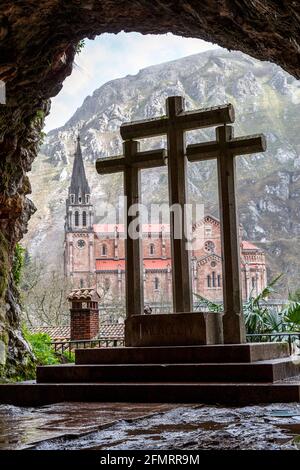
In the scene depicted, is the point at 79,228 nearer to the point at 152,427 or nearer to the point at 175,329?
the point at 175,329

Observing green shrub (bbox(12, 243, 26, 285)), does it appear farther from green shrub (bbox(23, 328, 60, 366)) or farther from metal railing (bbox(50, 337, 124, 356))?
metal railing (bbox(50, 337, 124, 356))

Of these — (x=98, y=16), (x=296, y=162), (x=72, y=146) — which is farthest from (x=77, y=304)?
(x=72, y=146)

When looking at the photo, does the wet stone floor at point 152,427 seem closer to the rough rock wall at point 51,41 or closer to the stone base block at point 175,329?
the stone base block at point 175,329

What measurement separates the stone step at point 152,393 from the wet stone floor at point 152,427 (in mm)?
275

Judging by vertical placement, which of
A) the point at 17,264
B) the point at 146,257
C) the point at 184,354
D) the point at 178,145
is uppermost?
the point at 146,257

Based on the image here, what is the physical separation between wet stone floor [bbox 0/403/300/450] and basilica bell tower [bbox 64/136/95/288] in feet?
253

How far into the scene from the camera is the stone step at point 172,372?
568 cm

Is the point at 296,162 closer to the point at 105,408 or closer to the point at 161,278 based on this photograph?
the point at 161,278

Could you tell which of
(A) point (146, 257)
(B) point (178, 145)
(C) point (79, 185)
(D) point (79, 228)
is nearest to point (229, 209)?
(B) point (178, 145)

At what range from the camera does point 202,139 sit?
102125 mm

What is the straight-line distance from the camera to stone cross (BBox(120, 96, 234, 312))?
7270mm

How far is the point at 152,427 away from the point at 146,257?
241 ft

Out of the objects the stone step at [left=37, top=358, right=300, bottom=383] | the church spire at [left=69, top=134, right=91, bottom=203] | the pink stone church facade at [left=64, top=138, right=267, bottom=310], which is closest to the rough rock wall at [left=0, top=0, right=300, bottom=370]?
the stone step at [left=37, top=358, right=300, bottom=383]
